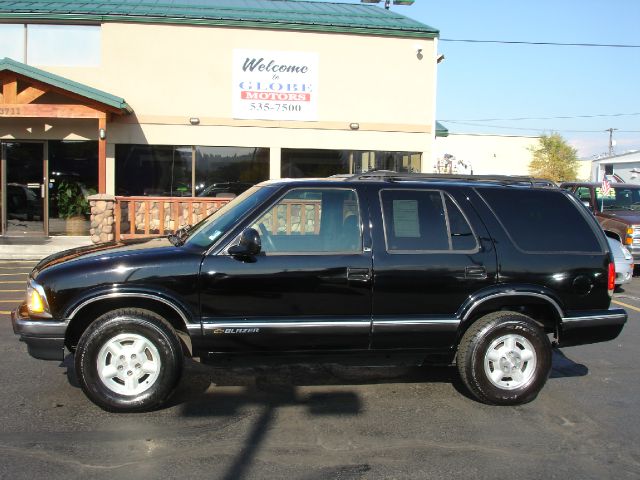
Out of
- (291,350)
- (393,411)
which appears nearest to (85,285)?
(291,350)

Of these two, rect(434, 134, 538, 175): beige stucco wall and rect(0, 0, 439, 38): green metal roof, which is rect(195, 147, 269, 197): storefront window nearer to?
rect(0, 0, 439, 38): green metal roof

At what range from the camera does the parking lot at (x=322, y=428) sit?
363 cm

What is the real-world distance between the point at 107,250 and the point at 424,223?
8.30ft

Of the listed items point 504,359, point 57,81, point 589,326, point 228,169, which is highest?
point 57,81

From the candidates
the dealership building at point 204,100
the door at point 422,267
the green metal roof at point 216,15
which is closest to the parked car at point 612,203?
the dealership building at point 204,100

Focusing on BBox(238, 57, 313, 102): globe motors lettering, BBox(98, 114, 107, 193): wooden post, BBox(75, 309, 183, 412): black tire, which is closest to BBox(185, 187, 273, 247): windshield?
BBox(75, 309, 183, 412): black tire

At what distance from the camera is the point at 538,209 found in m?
4.88

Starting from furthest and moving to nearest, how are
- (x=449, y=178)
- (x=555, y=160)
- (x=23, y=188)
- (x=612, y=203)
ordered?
(x=555, y=160) < (x=23, y=188) < (x=612, y=203) < (x=449, y=178)

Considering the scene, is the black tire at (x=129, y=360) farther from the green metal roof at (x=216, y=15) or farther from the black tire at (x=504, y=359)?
the green metal roof at (x=216, y=15)

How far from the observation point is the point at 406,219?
469 cm

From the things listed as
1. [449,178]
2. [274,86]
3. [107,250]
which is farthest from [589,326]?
[274,86]

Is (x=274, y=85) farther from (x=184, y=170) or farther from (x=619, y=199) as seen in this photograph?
(x=619, y=199)

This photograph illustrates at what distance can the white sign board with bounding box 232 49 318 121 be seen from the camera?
1551 centimetres

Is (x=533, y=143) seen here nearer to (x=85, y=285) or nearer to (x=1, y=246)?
(x=1, y=246)
